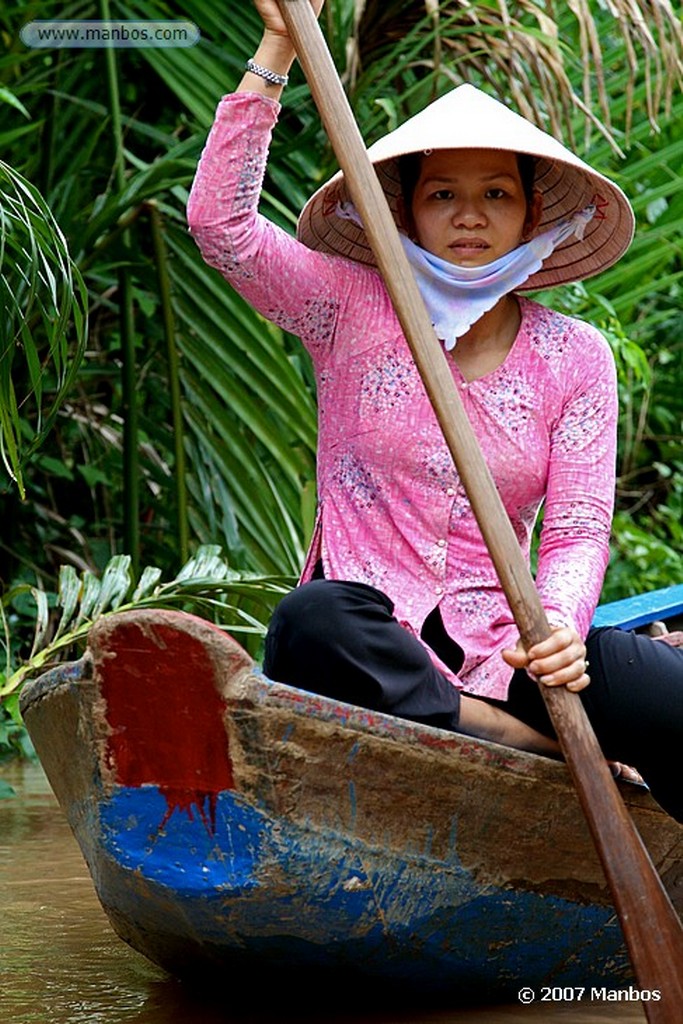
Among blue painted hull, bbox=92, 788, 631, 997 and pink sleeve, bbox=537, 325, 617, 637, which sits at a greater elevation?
pink sleeve, bbox=537, 325, 617, 637

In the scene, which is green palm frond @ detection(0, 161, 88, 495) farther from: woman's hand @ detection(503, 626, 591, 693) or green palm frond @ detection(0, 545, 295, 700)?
woman's hand @ detection(503, 626, 591, 693)

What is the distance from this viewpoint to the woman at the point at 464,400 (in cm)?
192

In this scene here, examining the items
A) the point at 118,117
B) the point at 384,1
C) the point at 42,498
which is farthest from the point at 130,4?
the point at 42,498

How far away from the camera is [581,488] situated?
6.73 ft

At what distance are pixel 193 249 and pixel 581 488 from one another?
1.79 m

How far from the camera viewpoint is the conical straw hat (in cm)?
204

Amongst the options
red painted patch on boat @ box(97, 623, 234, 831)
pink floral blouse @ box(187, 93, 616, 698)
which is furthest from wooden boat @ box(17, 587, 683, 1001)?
pink floral blouse @ box(187, 93, 616, 698)

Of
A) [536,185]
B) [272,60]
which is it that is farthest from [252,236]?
[536,185]

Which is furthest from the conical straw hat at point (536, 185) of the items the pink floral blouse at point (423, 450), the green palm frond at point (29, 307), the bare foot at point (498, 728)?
the bare foot at point (498, 728)

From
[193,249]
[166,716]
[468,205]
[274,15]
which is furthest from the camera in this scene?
[193,249]

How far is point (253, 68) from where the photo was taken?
1.91m

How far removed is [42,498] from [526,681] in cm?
293

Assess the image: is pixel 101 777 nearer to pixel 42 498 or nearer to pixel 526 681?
pixel 526 681

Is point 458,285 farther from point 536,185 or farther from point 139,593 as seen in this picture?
point 139,593
